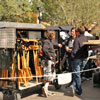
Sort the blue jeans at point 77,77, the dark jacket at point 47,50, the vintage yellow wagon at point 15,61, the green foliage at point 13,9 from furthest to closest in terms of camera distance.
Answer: the green foliage at point 13,9 < the blue jeans at point 77,77 < the dark jacket at point 47,50 < the vintage yellow wagon at point 15,61

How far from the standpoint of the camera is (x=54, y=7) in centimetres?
2600

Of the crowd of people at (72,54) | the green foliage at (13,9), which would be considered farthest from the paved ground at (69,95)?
the green foliage at (13,9)

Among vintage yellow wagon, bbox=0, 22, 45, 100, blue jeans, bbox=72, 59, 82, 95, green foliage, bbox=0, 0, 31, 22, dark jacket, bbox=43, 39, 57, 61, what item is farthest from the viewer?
green foliage, bbox=0, 0, 31, 22

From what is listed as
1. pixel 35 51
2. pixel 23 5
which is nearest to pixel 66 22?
pixel 23 5

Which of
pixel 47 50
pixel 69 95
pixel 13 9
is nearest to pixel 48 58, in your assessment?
pixel 47 50

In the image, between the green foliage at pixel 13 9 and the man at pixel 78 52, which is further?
the green foliage at pixel 13 9

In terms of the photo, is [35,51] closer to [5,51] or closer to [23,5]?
[5,51]

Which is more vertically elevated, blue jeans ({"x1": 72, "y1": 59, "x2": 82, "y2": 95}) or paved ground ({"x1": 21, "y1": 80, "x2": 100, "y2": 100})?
blue jeans ({"x1": 72, "y1": 59, "x2": 82, "y2": 95})

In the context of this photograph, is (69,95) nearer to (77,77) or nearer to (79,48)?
(77,77)

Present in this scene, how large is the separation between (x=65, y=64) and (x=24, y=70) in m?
2.56

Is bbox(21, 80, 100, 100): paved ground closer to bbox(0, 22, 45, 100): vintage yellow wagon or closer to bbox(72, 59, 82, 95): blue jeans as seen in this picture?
bbox(72, 59, 82, 95): blue jeans

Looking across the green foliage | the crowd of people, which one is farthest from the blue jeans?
the green foliage

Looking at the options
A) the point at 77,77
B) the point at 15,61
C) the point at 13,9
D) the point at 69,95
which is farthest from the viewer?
the point at 13,9

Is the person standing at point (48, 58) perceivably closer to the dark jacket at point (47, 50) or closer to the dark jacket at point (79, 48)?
the dark jacket at point (47, 50)
